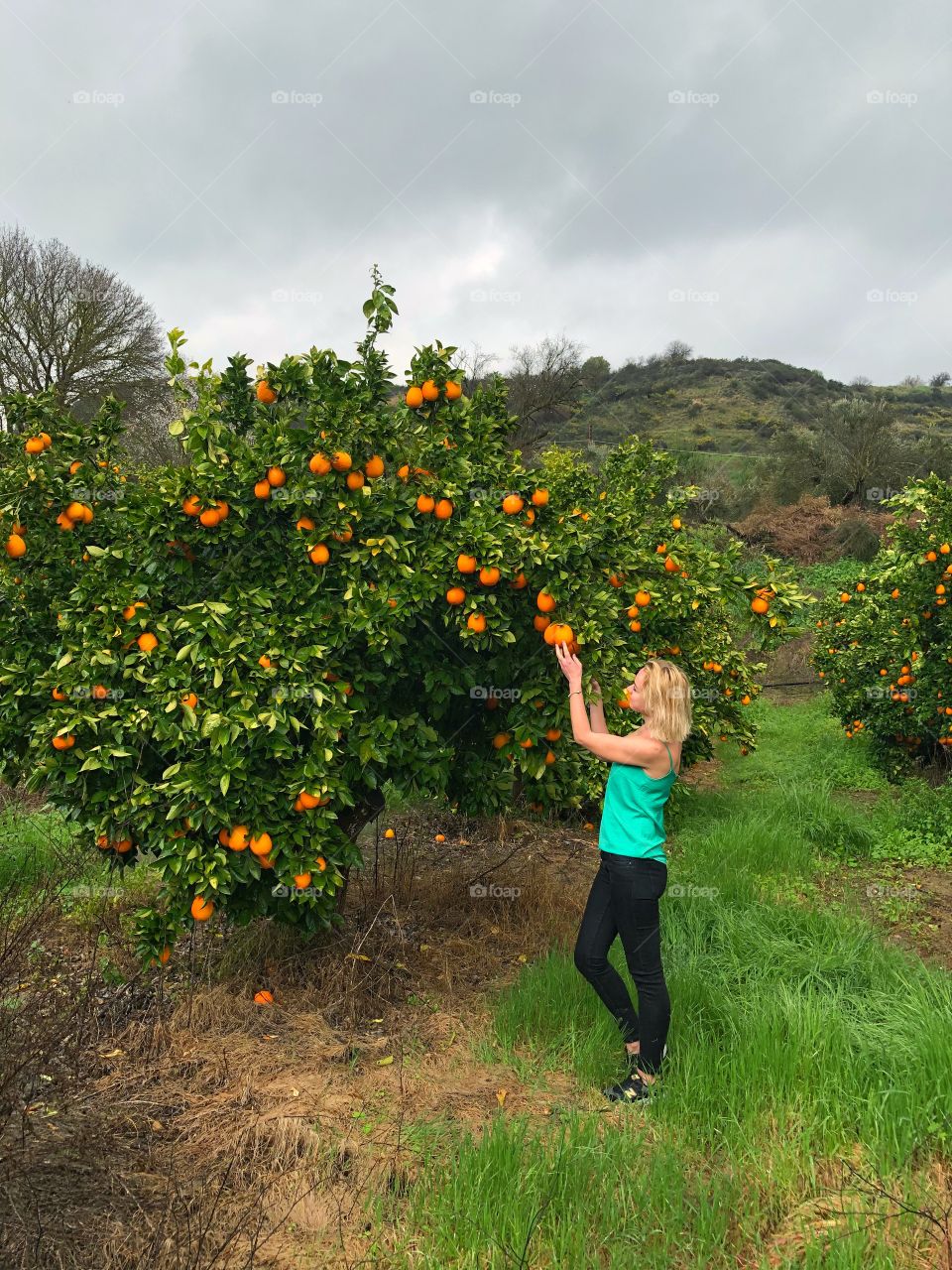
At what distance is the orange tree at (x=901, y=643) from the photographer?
727 cm

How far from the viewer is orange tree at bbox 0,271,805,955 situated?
11.0ft

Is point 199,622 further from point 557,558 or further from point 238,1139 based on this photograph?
point 238,1139

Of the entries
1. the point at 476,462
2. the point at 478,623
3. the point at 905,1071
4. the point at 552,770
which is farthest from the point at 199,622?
the point at 905,1071

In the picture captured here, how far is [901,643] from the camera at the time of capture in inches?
320

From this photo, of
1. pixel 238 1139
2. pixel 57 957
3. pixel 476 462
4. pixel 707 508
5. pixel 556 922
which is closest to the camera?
pixel 238 1139

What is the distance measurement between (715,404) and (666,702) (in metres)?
43.4

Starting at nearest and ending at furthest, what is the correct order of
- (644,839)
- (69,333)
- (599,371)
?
(644,839) < (69,333) < (599,371)

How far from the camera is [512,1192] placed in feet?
8.25

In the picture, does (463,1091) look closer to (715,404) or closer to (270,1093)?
(270,1093)

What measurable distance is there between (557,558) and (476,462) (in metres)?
0.75

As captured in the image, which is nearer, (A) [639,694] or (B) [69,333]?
(A) [639,694]

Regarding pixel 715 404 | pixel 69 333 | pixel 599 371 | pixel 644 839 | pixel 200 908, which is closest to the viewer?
pixel 644 839

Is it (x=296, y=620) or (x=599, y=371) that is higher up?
(x=599, y=371)

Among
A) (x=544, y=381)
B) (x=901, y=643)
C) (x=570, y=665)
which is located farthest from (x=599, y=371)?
(x=570, y=665)
